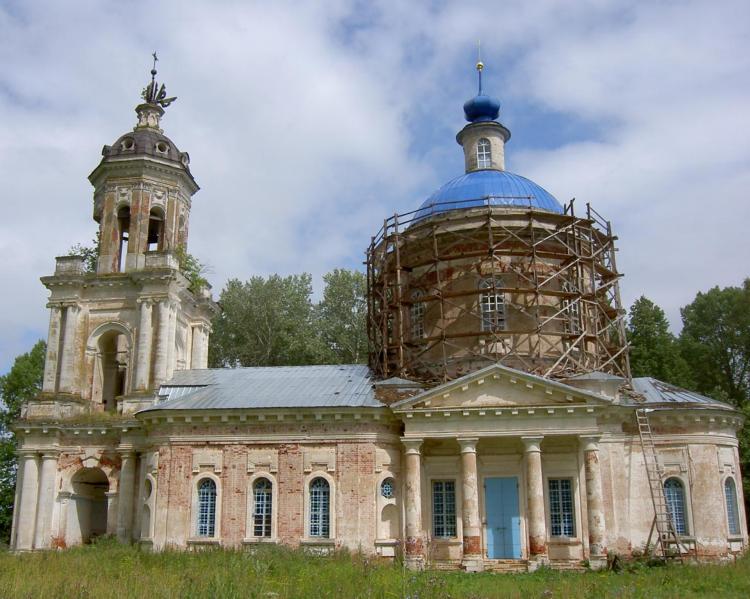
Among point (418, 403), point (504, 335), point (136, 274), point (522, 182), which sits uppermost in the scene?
point (522, 182)

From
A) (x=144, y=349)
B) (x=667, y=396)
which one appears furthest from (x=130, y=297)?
(x=667, y=396)

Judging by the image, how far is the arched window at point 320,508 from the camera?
67.8ft

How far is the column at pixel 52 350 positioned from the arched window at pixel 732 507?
20964 mm

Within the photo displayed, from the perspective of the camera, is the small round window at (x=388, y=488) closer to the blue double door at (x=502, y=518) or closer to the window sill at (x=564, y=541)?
the blue double door at (x=502, y=518)

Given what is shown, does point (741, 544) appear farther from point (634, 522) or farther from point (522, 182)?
point (522, 182)

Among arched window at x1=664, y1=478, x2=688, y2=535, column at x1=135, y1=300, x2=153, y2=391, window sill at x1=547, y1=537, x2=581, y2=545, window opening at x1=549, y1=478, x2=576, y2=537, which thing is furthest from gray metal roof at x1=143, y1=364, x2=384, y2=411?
arched window at x1=664, y1=478, x2=688, y2=535

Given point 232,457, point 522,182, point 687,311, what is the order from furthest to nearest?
point 687,311, point 522,182, point 232,457

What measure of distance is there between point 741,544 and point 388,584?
529 inches

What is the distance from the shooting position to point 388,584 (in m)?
12.0

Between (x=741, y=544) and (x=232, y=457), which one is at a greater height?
(x=232, y=457)

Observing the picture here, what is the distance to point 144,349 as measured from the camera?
80.4 feet

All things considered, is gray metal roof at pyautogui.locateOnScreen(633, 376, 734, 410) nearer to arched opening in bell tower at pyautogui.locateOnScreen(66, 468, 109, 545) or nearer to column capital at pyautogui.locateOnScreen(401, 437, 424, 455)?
column capital at pyautogui.locateOnScreen(401, 437, 424, 455)

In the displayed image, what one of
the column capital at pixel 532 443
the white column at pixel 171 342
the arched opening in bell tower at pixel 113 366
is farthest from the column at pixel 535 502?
the arched opening in bell tower at pixel 113 366

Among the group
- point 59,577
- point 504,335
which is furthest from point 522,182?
point 59,577
